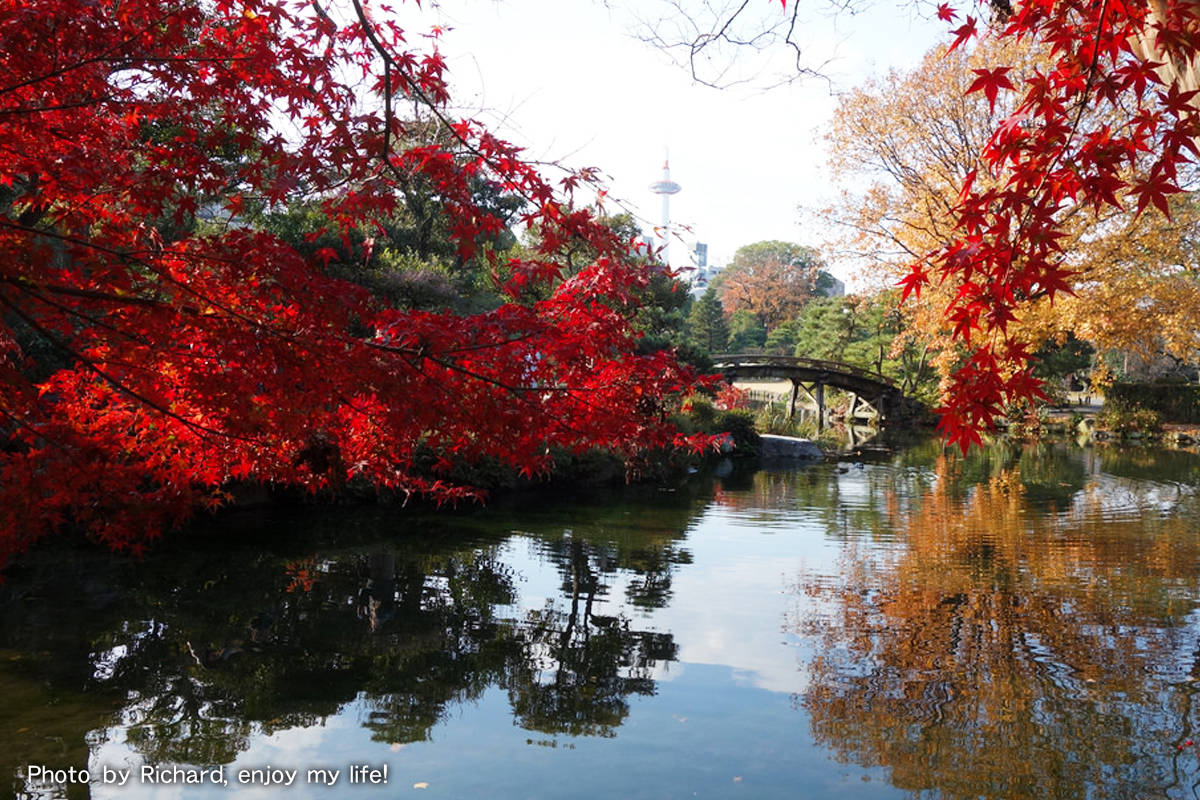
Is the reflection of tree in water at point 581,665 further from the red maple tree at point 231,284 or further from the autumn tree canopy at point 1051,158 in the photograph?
the autumn tree canopy at point 1051,158

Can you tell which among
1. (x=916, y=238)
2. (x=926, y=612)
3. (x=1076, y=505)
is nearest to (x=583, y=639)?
(x=926, y=612)

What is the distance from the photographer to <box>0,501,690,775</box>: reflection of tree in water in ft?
15.0

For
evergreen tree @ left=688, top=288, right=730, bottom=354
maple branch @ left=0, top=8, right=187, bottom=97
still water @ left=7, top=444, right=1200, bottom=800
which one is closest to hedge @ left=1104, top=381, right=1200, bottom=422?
still water @ left=7, top=444, right=1200, bottom=800

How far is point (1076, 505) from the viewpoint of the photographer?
1234cm

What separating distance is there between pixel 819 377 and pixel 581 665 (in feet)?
76.4

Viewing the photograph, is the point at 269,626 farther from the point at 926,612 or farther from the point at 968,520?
the point at 968,520

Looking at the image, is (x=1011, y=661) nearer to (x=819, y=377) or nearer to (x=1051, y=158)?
(x=1051, y=158)

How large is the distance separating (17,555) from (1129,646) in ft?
27.7

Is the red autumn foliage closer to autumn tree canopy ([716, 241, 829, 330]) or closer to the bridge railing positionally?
the bridge railing

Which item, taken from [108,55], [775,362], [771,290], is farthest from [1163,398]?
[108,55]

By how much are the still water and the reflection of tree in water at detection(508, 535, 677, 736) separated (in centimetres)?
2

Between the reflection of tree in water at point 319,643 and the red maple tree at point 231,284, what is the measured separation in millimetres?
765

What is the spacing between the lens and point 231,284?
15.8ft

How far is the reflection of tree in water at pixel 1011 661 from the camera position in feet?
13.2
